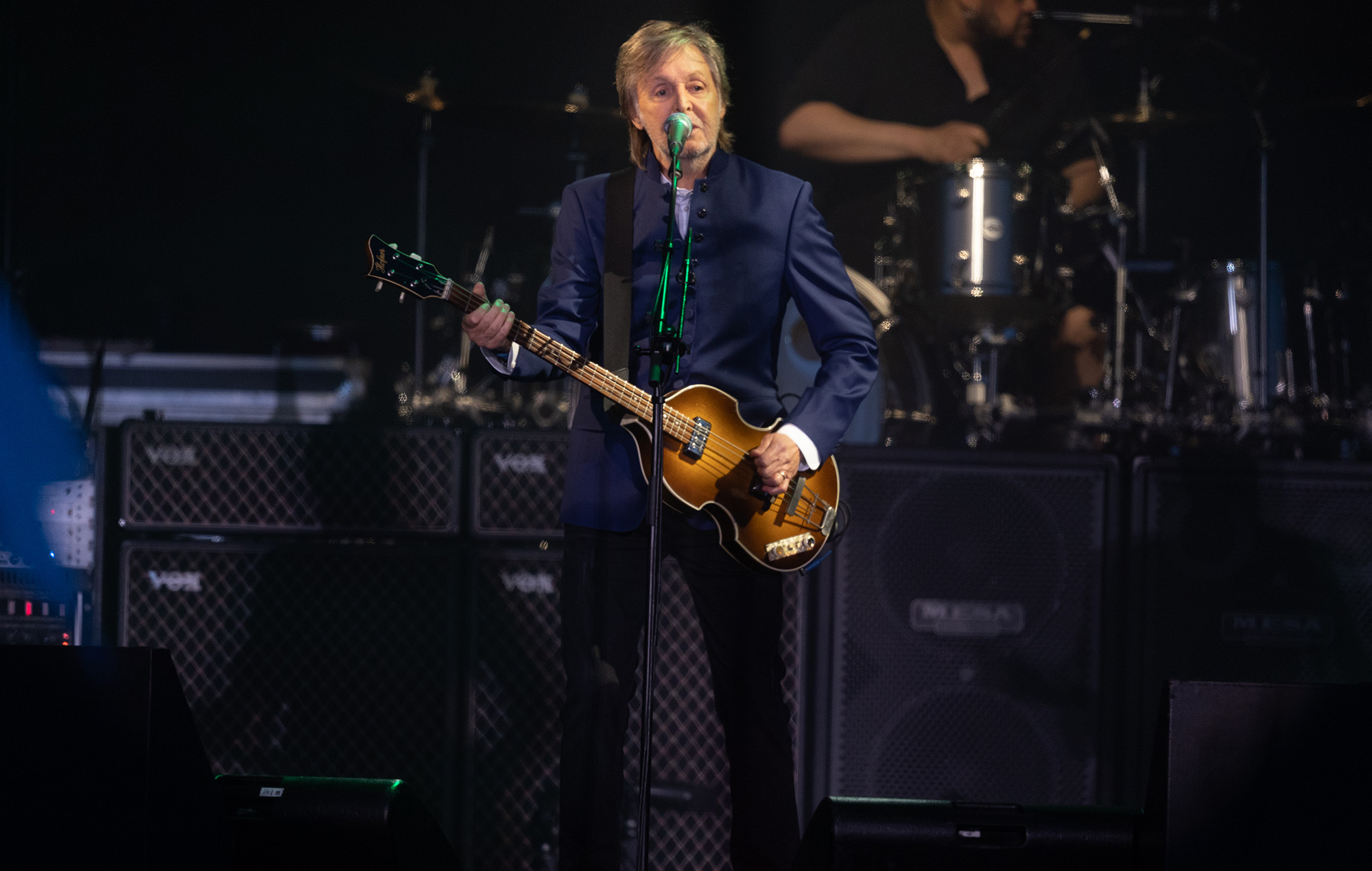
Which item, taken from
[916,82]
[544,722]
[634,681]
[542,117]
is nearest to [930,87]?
[916,82]

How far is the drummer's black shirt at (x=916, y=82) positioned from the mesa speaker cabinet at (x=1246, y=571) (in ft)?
8.31

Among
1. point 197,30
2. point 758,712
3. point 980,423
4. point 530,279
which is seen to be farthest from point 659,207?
point 197,30

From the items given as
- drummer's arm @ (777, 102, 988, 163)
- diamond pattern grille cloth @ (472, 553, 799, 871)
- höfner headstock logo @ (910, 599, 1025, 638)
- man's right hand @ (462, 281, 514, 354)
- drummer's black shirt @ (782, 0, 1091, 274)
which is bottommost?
diamond pattern grille cloth @ (472, 553, 799, 871)

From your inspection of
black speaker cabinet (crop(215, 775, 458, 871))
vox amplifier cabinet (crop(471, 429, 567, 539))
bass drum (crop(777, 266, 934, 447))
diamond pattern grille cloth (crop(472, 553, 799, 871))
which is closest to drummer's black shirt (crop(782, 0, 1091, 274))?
bass drum (crop(777, 266, 934, 447))

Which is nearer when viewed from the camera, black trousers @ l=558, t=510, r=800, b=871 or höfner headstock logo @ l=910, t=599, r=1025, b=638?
black trousers @ l=558, t=510, r=800, b=871

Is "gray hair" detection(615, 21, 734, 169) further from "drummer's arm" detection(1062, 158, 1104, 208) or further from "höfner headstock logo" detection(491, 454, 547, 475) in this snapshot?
"drummer's arm" detection(1062, 158, 1104, 208)

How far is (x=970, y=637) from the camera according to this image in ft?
11.1

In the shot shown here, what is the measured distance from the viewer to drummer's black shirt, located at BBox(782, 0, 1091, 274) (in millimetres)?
5527

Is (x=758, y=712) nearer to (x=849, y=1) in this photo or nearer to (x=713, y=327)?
(x=713, y=327)

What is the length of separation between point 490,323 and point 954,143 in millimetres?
3051

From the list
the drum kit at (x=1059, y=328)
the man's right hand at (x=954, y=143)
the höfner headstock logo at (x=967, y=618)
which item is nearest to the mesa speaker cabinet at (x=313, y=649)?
the höfner headstock logo at (x=967, y=618)

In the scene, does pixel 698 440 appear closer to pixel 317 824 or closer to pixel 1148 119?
pixel 317 824

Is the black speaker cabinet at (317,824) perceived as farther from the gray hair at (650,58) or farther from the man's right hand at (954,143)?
the man's right hand at (954,143)

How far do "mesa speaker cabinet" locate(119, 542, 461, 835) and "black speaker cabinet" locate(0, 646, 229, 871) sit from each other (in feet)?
5.02
